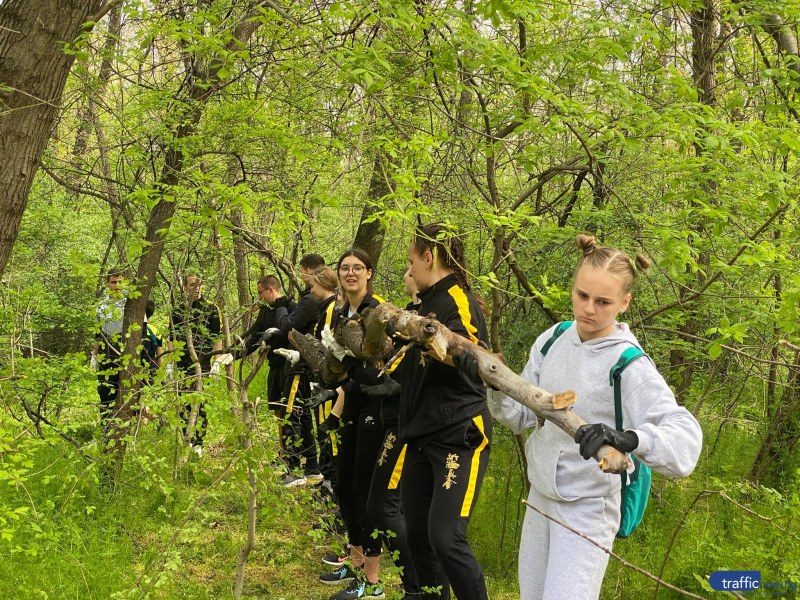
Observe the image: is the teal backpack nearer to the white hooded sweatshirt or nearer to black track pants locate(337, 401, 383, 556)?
the white hooded sweatshirt

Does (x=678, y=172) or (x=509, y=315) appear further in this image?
(x=509, y=315)

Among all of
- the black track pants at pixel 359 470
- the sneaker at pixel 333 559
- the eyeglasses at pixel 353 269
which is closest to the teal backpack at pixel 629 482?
the black track pants at pixel 359 470

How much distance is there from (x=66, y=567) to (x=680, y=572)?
3.79m

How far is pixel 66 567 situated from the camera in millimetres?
4531

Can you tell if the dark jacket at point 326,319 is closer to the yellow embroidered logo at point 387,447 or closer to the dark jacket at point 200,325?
the dark jacket at point 200,325

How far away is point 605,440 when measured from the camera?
211cm

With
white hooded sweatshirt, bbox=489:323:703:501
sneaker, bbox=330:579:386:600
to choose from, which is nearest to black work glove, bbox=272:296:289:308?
sneaker, bbox=330:579:386:600

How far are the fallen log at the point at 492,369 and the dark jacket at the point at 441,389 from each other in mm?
240

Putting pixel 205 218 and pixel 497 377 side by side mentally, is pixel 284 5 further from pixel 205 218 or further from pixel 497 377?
pixel 497 377

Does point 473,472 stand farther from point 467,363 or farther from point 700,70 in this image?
point 700,70

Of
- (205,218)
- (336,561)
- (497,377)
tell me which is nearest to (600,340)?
(497,377)

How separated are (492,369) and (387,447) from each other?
1.47 metres

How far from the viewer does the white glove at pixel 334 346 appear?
4.22 m

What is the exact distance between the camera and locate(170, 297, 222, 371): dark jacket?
6.04 meters
